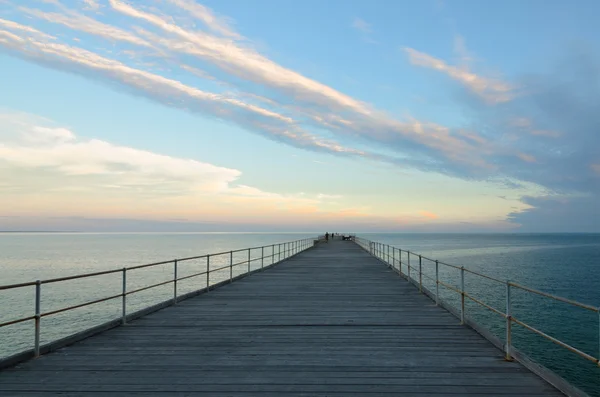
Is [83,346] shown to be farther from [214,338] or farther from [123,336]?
[214,338]

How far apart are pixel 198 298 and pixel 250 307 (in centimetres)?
199

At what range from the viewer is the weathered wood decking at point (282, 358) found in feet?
16.6

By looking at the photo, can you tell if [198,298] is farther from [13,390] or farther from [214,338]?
[13,390]

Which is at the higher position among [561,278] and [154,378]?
[154,378]

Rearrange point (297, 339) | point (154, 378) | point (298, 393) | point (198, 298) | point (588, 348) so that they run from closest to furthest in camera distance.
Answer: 1. point (298, 393)
2. point (154, 378)
3. point (297, 339)
4. point (198, 298)
5. point (588, 348)

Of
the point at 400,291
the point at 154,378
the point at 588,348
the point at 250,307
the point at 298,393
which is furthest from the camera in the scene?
the point at 588,348

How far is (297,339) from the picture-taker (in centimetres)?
732

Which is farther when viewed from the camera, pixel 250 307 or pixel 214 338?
pixel 250 307

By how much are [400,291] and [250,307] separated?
485 centimetres

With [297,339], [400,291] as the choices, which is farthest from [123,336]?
[400,291]

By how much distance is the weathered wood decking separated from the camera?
5055 mm

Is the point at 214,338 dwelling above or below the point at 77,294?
above

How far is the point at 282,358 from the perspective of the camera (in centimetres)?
624

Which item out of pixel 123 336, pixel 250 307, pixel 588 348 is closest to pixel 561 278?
pixel 588 348
